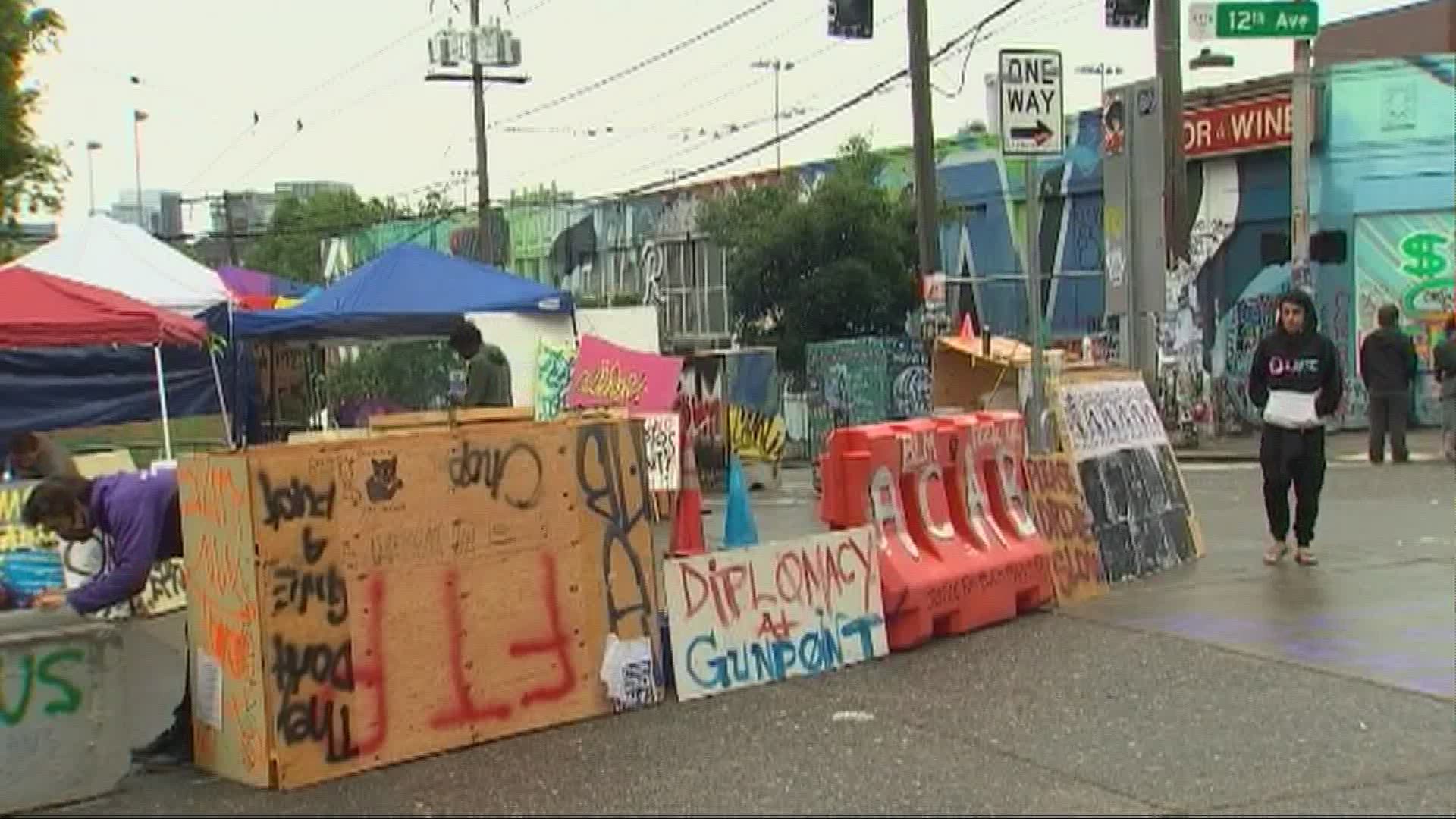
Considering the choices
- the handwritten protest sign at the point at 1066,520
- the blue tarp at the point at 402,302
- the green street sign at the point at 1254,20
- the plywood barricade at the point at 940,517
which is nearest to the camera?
the plywood barricade at the point at 940,517

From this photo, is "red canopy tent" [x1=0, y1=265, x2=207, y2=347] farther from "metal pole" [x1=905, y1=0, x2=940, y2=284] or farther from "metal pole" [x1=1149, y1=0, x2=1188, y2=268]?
"metal pole" [x1=1149, y1=0, x2=1188, y2=268]

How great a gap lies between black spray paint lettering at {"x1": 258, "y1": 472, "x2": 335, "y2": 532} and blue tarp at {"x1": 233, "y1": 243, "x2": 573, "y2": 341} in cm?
A: 1033

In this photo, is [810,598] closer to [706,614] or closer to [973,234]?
[706,614]

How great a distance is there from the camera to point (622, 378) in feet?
58.4

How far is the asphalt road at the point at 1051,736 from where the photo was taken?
557 cm

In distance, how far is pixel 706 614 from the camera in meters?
7.32

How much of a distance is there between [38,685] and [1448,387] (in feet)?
51.8

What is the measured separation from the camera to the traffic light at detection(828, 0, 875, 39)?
17984 millimetres

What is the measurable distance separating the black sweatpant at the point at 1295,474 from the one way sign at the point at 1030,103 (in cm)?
231

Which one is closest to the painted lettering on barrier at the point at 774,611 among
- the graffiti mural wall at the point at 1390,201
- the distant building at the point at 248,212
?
the graffiti mural wall at the point at 1390,201

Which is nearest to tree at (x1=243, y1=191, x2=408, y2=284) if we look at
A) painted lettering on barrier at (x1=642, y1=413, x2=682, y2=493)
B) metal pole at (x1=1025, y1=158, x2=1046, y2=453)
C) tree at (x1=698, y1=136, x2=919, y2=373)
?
tree at (x1=698, y1=136, x2=919, y2=373)

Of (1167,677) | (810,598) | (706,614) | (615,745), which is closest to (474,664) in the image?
(615,745)

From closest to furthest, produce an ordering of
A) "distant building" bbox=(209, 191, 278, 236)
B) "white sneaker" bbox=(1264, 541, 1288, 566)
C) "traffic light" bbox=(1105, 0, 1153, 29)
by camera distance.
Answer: "white sneaker" bbox=(1264, 541, 1288, 566) → "traffic light" bbox=(1105, 0, 1153, 29) → "distant building" bbox=(209, 191, 278, 236)

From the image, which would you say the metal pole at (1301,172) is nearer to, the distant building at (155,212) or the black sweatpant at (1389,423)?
the black sweatpant at (1389,423)
